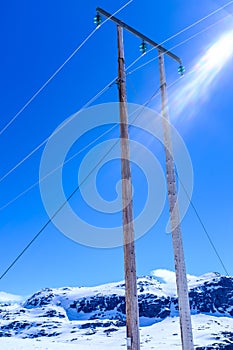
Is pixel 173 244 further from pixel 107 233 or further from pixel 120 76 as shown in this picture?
pixel 120 76

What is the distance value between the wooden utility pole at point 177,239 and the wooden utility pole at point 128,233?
127 cm

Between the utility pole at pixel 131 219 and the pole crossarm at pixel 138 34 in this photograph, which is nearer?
Answer: the utility pole at pixel 131 219

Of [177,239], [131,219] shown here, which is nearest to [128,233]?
[131,219]

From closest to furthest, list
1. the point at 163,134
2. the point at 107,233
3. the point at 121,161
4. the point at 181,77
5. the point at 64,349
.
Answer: the point at 121,161 → the point at 163,134 → the point at 107,233 → the point at 181,77 → the point at 64,349

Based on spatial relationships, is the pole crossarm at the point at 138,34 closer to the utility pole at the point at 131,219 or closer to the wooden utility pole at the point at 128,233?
the utility pole at the point at 131,219

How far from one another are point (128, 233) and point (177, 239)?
1.53 metres

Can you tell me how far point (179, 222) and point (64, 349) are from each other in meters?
209

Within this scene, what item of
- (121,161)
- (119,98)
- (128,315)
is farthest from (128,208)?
(119,98)

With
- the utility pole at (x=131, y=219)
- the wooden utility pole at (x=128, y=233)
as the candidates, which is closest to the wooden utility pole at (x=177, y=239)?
the utility pole at (x=131, y=219)

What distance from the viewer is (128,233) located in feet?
29.6

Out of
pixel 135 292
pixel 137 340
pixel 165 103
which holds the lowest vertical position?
pixel 137 340

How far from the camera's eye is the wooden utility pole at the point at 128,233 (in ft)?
27.5

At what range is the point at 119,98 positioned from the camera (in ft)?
34.9

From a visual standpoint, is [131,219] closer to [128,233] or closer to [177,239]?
[128,233]
